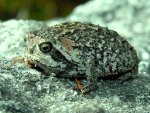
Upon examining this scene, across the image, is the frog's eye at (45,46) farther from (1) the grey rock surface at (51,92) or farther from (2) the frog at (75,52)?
(1) the grey rock surface at (51,92)

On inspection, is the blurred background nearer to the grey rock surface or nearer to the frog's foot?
the grey rock surface

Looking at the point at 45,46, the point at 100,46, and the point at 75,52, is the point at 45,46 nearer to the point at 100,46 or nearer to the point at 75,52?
the point at 75,52

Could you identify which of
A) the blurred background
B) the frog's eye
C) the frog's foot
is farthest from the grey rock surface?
the blurred background

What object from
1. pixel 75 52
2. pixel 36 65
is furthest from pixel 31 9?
pixel 75 52

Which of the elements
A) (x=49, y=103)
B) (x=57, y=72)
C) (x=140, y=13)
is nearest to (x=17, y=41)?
(x=57, y=72)

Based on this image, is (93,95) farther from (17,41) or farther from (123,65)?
(17,41)

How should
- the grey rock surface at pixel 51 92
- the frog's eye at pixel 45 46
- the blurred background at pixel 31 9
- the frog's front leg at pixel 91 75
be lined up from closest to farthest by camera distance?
the grey rock surface at pixel 51 92, the frog's eye at pixel 45 46, the frog's front leg at pixel 91 75, the blurred background at pixel 31 9

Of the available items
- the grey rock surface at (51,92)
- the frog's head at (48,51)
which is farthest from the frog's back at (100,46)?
the grey rock surface at (51,92)
